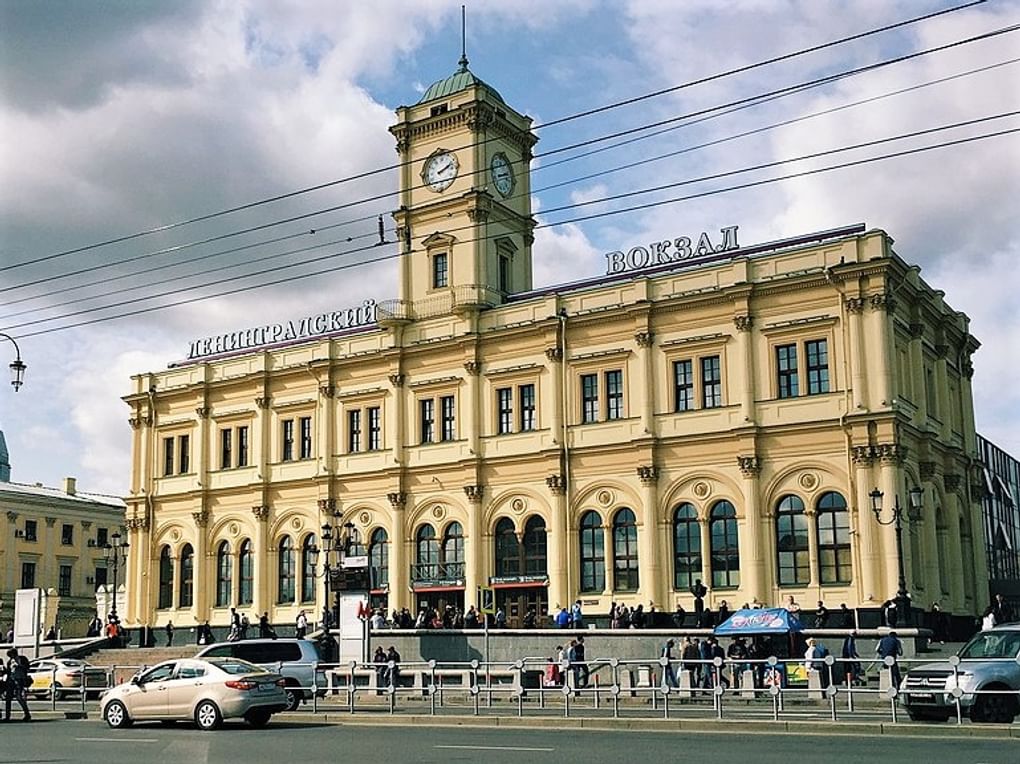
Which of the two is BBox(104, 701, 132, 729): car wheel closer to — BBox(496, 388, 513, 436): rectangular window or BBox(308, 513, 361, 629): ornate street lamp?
BBox(308, 513, 361, 629): ornate street lamp

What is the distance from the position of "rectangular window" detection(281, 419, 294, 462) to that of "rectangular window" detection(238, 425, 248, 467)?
2.71 metres

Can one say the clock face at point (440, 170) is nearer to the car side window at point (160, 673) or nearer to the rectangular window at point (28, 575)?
the car side window at point (160, 673)

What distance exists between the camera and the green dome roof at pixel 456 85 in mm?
60022

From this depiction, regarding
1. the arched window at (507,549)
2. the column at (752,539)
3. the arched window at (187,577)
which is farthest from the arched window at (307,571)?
the column at (752,539)

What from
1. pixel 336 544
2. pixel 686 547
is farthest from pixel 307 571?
pixel 686 547

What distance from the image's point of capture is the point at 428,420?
2270 inches

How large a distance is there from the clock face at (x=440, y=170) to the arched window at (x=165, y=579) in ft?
79.2

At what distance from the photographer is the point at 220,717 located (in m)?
24.6

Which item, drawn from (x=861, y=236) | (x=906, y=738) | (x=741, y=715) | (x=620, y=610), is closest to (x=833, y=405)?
(x=861, y=236)

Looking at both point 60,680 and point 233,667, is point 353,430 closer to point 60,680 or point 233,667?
point 60,680

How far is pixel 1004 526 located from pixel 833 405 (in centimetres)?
2864

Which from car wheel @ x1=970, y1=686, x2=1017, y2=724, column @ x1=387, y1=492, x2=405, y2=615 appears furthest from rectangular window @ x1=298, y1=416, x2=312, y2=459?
car wheel @ x1=970, y1=686, x2=1017, y2=724

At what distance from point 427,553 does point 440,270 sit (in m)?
13.3

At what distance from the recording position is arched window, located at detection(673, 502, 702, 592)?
4919 centimetres
